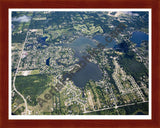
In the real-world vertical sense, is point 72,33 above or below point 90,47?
above

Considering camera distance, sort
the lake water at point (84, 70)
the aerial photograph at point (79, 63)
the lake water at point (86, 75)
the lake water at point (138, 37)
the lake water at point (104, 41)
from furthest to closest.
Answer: the lake water at point (138, 37), the lake water at point (104, 41), the lake water at point (84, 70), the lake water at point (86, 75), the aerial photograph at point (79, 63)

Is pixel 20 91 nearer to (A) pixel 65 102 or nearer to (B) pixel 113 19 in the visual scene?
(A) pixel 65 102

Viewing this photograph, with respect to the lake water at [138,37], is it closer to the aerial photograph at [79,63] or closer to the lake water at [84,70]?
the aerial photograph at [79,63]

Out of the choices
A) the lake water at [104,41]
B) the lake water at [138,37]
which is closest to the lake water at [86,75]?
the lake water at [104,41]

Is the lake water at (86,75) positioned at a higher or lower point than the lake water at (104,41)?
lower

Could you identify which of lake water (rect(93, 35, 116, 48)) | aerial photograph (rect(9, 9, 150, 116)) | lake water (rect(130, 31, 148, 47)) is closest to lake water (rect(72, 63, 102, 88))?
aerial photograph (rect(9, 9, 150, 116))

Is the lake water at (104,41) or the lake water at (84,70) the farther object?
the lake water at (104,41)

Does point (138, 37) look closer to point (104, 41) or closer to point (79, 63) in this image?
point (104, 41)


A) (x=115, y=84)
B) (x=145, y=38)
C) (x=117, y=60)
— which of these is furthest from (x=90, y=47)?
(x=145, y=38)
